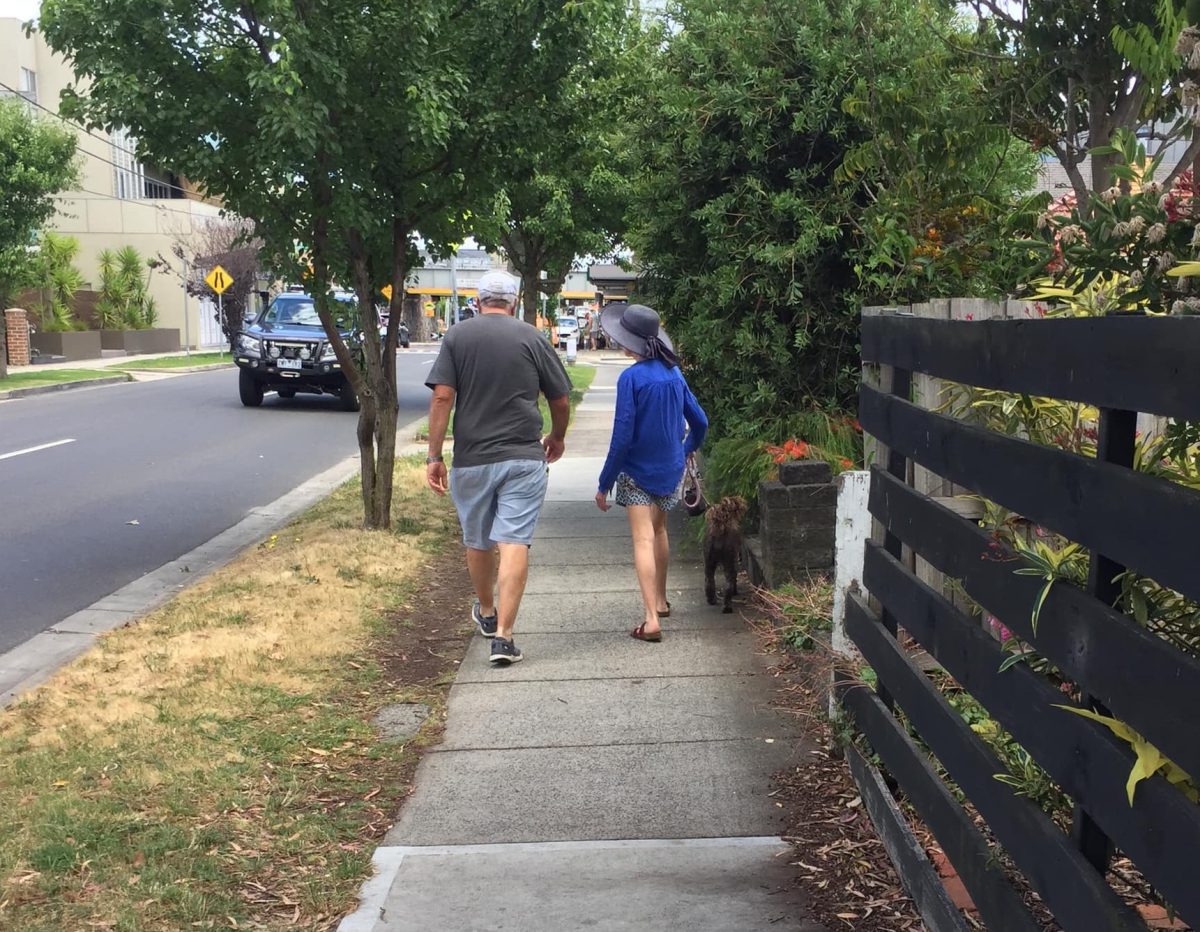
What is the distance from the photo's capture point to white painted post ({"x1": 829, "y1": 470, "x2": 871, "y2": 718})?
456 centimetres

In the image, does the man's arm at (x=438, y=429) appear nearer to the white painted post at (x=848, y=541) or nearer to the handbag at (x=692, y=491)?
the handbag at (x=692, y=491)

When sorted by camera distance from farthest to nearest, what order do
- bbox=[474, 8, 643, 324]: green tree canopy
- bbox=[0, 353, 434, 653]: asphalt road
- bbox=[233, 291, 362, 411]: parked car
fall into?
bbox=[233, 291, 362, 411]: parked car < bbox=[474, 8, 643, 324]: green tree canopy < bbox=[0, 353, 434, 653]: asphalt road

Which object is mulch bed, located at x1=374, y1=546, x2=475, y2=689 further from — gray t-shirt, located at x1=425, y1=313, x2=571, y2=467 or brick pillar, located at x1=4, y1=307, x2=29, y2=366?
brick pillar, located at x1=4, y1=307, x2=29, y2=366

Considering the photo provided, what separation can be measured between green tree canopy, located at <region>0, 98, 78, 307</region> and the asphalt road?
4425 millimetres

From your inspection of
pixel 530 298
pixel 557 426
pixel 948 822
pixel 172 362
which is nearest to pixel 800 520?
pixel 557 426

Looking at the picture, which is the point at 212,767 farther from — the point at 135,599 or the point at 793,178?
the point at 793,178

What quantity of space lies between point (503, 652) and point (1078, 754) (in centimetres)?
394

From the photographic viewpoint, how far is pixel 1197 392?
173cm

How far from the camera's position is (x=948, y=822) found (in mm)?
2986

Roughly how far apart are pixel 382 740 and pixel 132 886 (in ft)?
4.86

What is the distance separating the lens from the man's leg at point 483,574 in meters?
6.11

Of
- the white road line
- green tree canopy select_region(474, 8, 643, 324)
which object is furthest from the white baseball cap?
the white road line

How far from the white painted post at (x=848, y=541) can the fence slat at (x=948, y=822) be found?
52 cm

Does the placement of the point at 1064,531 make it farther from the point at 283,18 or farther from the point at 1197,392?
the point at 283,18
